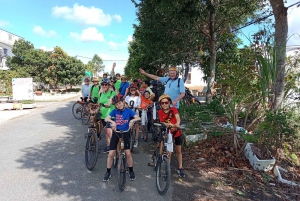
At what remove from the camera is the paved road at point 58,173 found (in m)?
3.49

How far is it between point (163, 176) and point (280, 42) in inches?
147

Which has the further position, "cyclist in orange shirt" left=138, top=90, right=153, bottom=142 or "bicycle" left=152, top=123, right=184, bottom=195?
"cyclist in orange shirt" left=138, top=90, right=153, bottom=142

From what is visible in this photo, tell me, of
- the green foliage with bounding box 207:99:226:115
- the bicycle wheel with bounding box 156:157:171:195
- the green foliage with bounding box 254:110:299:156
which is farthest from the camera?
the green foliage with bounding box 207:99:226:115

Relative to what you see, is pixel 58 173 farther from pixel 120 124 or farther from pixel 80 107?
pixel 80 107

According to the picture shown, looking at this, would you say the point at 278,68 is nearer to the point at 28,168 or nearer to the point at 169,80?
the point at 169,80

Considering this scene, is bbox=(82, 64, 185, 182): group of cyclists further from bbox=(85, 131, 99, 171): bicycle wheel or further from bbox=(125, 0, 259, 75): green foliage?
bbox=(125, 0, 259, 75): green foliage

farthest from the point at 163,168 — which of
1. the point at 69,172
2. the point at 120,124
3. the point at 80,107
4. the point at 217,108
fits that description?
the point at 80,107

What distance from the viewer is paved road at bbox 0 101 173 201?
3494 millimetres

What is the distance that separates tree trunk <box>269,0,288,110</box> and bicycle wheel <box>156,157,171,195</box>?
2792 millimetres

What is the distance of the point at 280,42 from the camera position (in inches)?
180

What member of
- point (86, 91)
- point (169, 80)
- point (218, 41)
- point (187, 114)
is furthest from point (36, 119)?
point (218, 41)

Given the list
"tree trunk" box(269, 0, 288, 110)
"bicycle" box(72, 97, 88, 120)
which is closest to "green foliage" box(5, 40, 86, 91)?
"bicycle" box(72, 97, 88, 120)

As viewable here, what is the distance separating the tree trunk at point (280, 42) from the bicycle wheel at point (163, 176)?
2.79m

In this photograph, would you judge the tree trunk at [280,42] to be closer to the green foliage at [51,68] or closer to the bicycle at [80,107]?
the bicycle at [80,107]
